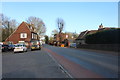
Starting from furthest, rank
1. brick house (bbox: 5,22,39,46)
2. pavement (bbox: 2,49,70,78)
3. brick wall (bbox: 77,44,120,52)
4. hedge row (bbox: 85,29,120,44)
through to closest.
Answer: brick house (bbox: 5,22,39,46) < hedge row (bbox: 85,29,120,44) < brick wall (bbox: 77,44,120,52) < pavement (bbox: 2,49,70,78)

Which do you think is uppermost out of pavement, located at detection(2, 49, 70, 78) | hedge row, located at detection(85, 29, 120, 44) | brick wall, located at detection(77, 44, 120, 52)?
hedge row, located at detection(85, 29, 120, 44)

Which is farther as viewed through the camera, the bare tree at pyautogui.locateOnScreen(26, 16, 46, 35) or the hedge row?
the bare tree at pyautogui.locateOnScreen(26, 16, 46, 35)

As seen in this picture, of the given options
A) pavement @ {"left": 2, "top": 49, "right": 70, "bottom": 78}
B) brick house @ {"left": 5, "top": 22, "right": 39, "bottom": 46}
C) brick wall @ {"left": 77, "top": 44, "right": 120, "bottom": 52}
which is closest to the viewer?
pavement @ {"left": 2, "top": 49, "right": 70, "bottom": 78}

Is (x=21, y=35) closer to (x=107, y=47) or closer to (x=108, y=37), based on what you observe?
(x=108, y=37)

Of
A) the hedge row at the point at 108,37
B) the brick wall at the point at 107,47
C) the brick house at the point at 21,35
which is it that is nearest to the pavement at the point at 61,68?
the brick wall at the point at 107,47

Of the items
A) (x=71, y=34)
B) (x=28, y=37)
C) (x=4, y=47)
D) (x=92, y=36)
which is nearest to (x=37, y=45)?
(x=4, y=47)

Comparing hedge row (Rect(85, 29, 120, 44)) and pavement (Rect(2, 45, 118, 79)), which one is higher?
hedge row (Rect(85, 29, 120, 44))

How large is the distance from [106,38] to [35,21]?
48621 mm

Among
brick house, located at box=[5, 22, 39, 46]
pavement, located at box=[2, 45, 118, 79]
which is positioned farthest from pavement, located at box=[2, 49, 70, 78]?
brick house, located at box=[5, 22, 39, 46]

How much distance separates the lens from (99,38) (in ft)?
120

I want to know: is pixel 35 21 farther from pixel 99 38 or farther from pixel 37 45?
pixel 99 38

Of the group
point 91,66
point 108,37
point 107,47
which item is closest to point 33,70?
point 91,66

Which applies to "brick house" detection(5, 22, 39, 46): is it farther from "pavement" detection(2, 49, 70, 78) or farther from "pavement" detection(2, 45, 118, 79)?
"pavement" detection(2, 49, 70, 78)

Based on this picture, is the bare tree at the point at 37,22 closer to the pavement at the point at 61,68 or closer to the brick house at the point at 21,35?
the brick house at the point at 21,35
